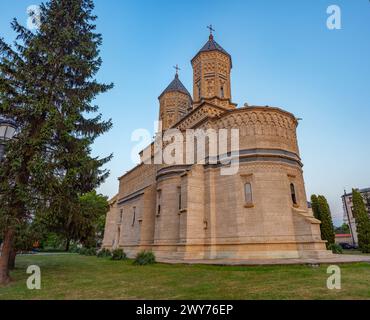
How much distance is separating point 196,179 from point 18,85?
12.1 m

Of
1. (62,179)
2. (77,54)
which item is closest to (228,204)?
(62,179)

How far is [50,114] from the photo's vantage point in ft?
33.6

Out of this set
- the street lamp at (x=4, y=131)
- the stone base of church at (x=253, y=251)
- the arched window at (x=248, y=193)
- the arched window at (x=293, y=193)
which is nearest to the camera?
the street lamp at (x=4, y=131)

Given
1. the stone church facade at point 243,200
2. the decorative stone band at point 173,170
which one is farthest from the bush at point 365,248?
the decorative stone band at point 173,170

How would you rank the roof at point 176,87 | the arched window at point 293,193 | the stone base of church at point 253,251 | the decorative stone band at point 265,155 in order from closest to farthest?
1. the stone base of church at point 253,251
2. the decorative stone band at point 265,155
3. the arched window at point 293,193
4. the roof at point 176,87

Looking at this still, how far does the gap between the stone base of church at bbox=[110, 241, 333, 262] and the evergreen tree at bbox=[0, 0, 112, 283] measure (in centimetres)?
817

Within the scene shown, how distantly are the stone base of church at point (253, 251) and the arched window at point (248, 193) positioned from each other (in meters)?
2.82

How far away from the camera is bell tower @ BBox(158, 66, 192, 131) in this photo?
30.0 meters

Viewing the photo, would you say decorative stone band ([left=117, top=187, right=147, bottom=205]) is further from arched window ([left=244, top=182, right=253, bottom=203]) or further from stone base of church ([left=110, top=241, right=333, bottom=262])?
arched window ([left=244, top=182, right=253, bottom=203])

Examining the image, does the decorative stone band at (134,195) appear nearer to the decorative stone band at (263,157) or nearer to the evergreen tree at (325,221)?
the decorative stone band at (263,157)

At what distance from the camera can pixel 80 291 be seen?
7.84 meters

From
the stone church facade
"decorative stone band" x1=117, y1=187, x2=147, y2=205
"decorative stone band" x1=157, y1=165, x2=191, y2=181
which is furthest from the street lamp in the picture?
"decorative stone band" x1=117, y1=187, x2=147, y2=205

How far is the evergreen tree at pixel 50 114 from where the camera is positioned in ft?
31.4
